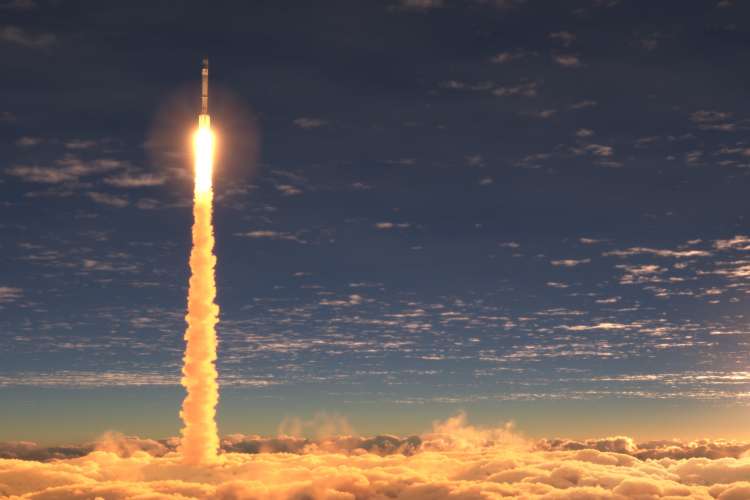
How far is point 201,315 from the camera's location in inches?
6949

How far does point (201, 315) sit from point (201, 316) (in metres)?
0.21

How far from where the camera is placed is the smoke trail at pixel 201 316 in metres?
171

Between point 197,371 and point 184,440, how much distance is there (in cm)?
2274

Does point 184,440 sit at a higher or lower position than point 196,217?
lower

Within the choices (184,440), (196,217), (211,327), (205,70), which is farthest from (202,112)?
(184,440)

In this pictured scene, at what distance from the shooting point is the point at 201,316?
176 meters

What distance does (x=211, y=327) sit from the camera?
17825 centimetres

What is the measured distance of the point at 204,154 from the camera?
6698 inches

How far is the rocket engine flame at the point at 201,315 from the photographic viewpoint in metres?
171

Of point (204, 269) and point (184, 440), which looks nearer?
point (204, 269)

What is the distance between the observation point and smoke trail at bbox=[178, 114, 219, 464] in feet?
560

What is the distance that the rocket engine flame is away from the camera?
560 feet

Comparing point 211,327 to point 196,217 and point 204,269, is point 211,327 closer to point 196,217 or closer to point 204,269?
point 204,269

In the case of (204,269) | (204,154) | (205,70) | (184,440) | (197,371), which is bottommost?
(184,440)
